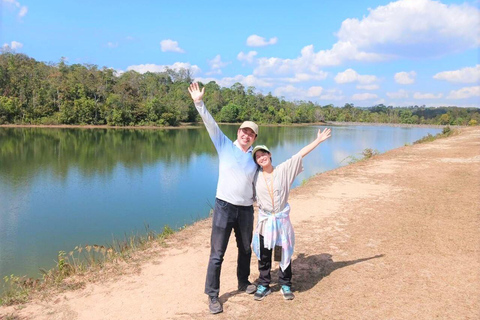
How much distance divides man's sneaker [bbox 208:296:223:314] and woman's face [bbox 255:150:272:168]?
49.2 inches

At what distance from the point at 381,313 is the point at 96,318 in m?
2.45

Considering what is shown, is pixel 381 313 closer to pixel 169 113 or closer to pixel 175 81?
pixel 169 113

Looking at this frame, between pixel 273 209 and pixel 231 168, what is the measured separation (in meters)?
0.54

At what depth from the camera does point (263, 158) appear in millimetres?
2871

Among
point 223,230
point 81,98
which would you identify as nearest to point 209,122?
point 223,230

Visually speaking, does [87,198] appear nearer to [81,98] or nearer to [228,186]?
[228,186]

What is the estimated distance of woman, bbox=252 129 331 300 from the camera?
9.52ft

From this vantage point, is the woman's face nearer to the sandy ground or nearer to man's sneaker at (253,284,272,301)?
man's sneaker at (253,284,272,301)

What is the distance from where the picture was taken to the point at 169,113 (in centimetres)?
5081

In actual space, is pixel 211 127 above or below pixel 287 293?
above

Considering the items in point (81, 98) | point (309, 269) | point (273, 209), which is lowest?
point (309, 269)

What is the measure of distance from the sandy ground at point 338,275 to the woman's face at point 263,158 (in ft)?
4.14

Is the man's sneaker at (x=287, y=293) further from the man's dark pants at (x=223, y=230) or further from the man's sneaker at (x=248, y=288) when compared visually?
the man's dark pants at (x=223, y=230)

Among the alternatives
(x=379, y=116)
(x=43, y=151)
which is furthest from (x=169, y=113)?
(x=379, y=116)
